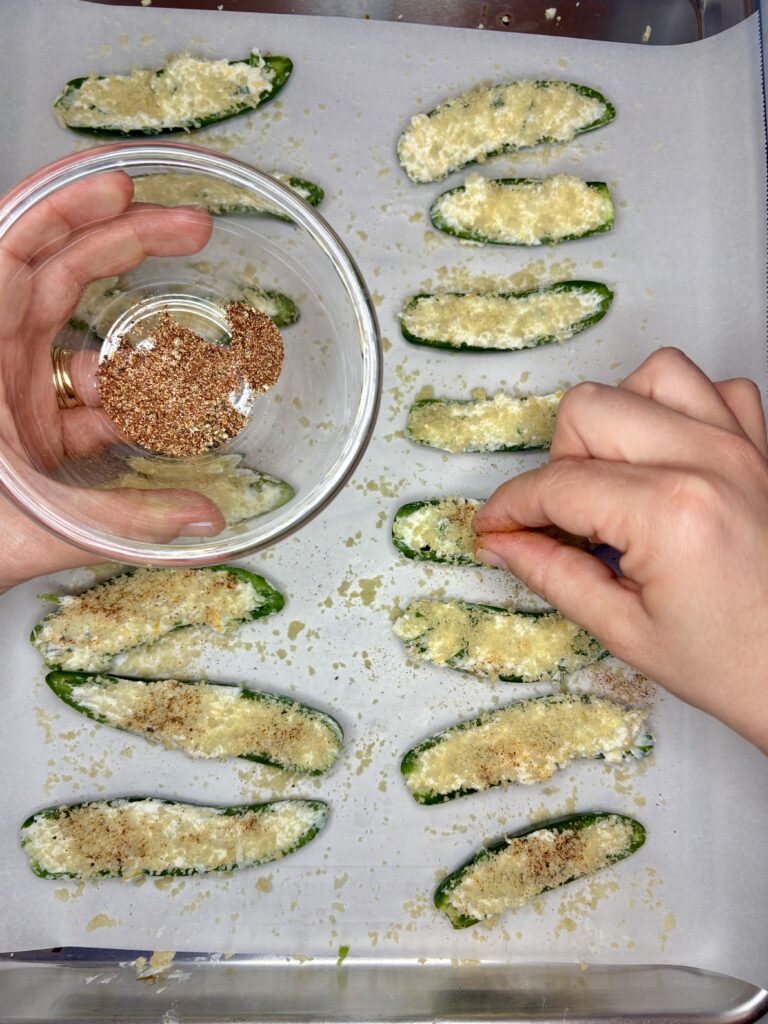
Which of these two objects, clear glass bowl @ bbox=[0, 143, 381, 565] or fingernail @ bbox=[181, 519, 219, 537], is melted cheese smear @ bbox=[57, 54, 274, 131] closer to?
clear glass bowl @ bbox=[0, 143, 381, 565]

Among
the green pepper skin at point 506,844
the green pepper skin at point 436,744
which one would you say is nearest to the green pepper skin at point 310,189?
the green pepper skin at point 436,744

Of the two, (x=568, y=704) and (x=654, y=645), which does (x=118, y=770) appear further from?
(x=654, y=645)

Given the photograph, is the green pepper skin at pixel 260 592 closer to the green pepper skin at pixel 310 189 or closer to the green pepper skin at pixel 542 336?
the green pepper skin at pixel 542 336

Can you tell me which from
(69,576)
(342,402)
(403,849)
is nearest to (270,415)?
(342,402)

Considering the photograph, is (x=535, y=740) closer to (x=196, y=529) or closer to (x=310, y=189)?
(x=196, y=529)

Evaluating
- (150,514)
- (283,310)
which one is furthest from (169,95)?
(150,514)

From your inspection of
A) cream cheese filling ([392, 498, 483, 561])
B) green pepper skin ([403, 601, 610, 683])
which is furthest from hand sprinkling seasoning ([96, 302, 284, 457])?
green pepper skin ([403, 601, 610, 683])
